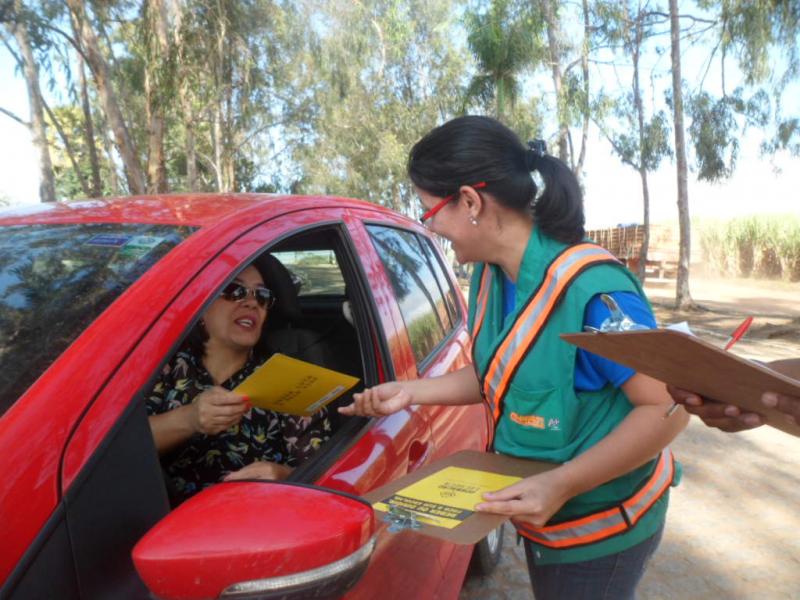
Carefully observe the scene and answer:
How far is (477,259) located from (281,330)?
3.73ft

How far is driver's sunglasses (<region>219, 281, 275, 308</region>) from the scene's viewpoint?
1.96 meters

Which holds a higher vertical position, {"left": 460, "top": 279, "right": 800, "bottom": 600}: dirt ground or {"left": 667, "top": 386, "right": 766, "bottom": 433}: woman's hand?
{"left": 667, "top": 386, "right": 766, "bottom": 433}: woman's hand

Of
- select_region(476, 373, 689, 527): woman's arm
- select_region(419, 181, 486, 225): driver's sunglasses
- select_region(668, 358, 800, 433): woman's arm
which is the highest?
select_region(419, 181, 486, 225): driver's sunglasses

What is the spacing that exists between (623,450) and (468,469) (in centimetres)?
34

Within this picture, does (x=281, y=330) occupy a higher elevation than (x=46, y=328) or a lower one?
lower

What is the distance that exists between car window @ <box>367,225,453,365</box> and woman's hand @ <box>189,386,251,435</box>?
818 millimetres

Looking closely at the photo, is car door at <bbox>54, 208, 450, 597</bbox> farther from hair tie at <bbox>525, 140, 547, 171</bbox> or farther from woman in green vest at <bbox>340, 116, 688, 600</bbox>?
hair tie at <bbox>525, 140, 547, 171</bbox>

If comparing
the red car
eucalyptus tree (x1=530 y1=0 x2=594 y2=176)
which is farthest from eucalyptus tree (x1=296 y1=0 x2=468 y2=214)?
the red car

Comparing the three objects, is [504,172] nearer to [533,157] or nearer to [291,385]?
[533,157]

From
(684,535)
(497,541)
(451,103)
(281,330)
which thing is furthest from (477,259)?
(451,103)

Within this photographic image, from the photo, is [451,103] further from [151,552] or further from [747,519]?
[151,552]

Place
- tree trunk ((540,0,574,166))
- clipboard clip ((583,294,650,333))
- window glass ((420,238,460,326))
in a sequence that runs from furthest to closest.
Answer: tree trunk ((540,0,574,166)) < window glass ((420,238,460,326)) < clipboard clip ((583,294,650,333))

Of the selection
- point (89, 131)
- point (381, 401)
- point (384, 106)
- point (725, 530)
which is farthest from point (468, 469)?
point (384, 106)

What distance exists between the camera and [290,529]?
3.22 feet
